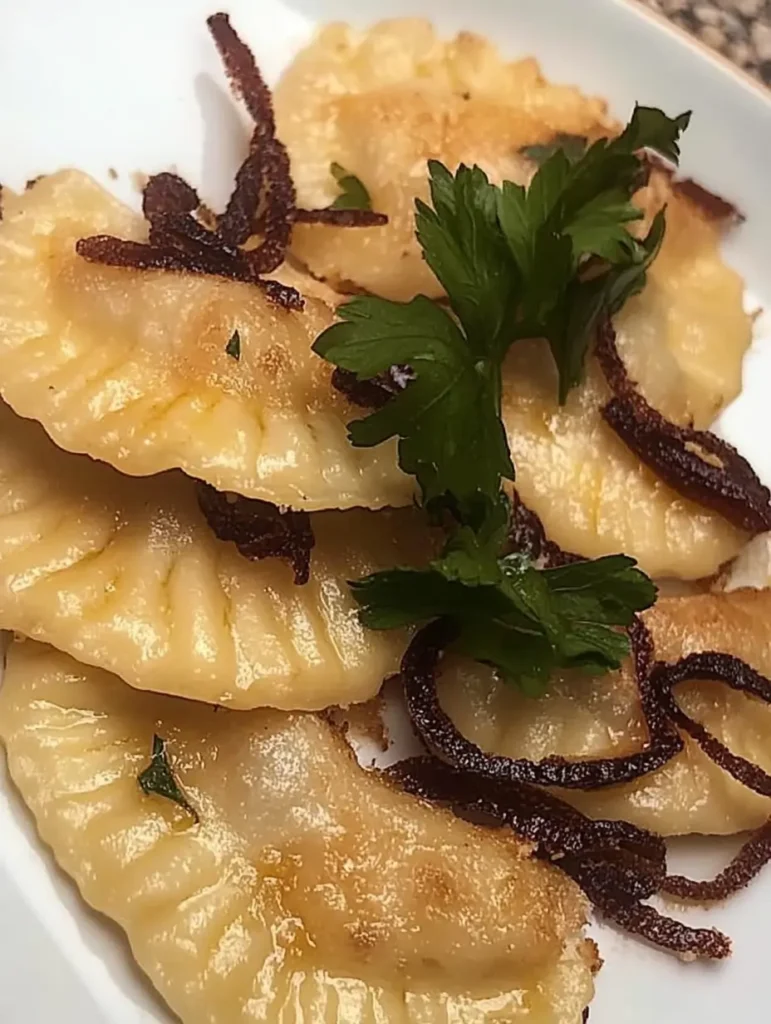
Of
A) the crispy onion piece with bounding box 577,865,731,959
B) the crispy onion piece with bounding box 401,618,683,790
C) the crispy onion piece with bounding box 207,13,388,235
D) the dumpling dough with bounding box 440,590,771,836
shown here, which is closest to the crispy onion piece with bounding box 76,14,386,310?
the crispy onion piece with bounding box 207,13,388,235

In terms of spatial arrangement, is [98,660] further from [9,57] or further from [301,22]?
[301,22]

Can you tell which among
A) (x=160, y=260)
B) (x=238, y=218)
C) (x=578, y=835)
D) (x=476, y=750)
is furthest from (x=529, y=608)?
(x=238, y=218)

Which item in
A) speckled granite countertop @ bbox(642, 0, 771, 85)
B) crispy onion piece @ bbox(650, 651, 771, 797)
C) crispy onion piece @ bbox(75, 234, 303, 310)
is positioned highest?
speckled granite countertop @ bbox(642, 0, 771, 85)

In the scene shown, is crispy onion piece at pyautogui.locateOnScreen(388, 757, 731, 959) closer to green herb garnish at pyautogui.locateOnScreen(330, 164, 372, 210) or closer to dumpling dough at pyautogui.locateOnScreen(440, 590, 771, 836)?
dumpling dough at pyautogui.locateOnScreen(440, 590, 771, 836)

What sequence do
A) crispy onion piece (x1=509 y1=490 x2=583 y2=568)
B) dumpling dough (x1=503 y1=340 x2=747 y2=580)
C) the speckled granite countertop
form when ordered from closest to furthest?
crispy onion piece (x1=509 y1=490 x2=583 y2=568) < dumpling dough (x1=503 y1=340 x2=747 y2=580) < the speckled granite countertop

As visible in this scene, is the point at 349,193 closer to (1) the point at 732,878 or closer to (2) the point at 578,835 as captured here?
(2) the point at 578,835
